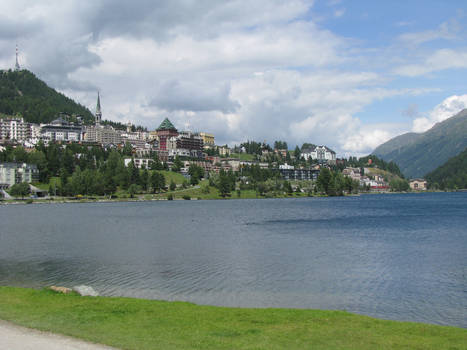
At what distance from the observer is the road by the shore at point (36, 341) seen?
14850 millimetres

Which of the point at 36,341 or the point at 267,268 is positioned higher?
the point at 36,341

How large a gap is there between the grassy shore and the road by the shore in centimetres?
49

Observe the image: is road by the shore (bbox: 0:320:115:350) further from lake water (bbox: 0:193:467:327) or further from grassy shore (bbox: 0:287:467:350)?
lake water (bbox: 0:193:467:327)

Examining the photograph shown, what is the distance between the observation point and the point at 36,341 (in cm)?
1552

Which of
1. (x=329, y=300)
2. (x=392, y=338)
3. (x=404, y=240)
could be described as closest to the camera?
(x=392, y=338)

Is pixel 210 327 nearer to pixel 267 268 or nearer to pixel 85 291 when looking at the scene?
pixel 85 291

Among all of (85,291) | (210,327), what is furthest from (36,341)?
(85,291)

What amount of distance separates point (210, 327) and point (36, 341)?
6.16 m

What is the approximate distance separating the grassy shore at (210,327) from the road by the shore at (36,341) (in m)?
0.49

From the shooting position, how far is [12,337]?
16.0 metres

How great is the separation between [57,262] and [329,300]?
2688cm

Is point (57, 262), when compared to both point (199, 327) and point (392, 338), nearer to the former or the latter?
point (199, 327)

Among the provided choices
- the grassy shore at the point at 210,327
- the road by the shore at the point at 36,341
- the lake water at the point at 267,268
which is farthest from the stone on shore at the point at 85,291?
the road by the shore at the point at 36,341

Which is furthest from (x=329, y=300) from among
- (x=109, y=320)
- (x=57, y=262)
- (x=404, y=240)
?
(x=404, y=240)
